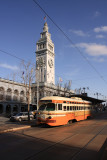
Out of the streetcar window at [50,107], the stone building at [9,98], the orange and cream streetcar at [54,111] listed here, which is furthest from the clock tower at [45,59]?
the streetcar window at [50,107]

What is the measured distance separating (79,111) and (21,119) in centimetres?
929

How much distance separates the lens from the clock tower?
82.1 meters

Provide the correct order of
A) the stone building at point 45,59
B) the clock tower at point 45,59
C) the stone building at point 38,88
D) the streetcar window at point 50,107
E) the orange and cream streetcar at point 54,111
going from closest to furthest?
the orange and cream streetcar at point 54,111
the streetcar window at point 50,107
the stone building at point 38,88
the stone building at point 45,59
the clock tower at point 45,59

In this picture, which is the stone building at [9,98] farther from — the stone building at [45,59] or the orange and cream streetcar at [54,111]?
the orange and cream streetcar at [54,111]

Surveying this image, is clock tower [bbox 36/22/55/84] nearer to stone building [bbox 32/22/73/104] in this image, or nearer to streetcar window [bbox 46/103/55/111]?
stone building [bbox 32/22/73/104]

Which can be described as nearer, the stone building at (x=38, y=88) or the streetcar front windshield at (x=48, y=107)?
the streetcar front windshield at (x=48, y=107)

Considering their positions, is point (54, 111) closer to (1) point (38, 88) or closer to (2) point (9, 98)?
(1) point (38, 88)

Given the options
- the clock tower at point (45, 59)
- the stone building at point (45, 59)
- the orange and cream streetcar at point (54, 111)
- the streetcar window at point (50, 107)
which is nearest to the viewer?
the orange and cream streetcar at point (54, 111)

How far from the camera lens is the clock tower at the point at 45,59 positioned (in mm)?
82125

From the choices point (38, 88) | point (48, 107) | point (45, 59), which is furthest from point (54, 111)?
point (45, 59)

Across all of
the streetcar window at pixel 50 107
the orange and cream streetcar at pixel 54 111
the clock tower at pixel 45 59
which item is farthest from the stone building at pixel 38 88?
the streetcar window at pixel 50 107

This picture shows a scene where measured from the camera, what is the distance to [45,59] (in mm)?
85875

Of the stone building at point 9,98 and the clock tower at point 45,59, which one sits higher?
the clock tower at point 45,59

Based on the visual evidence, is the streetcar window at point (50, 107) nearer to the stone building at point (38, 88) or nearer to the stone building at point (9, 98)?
the stone building at point (38, 88)
